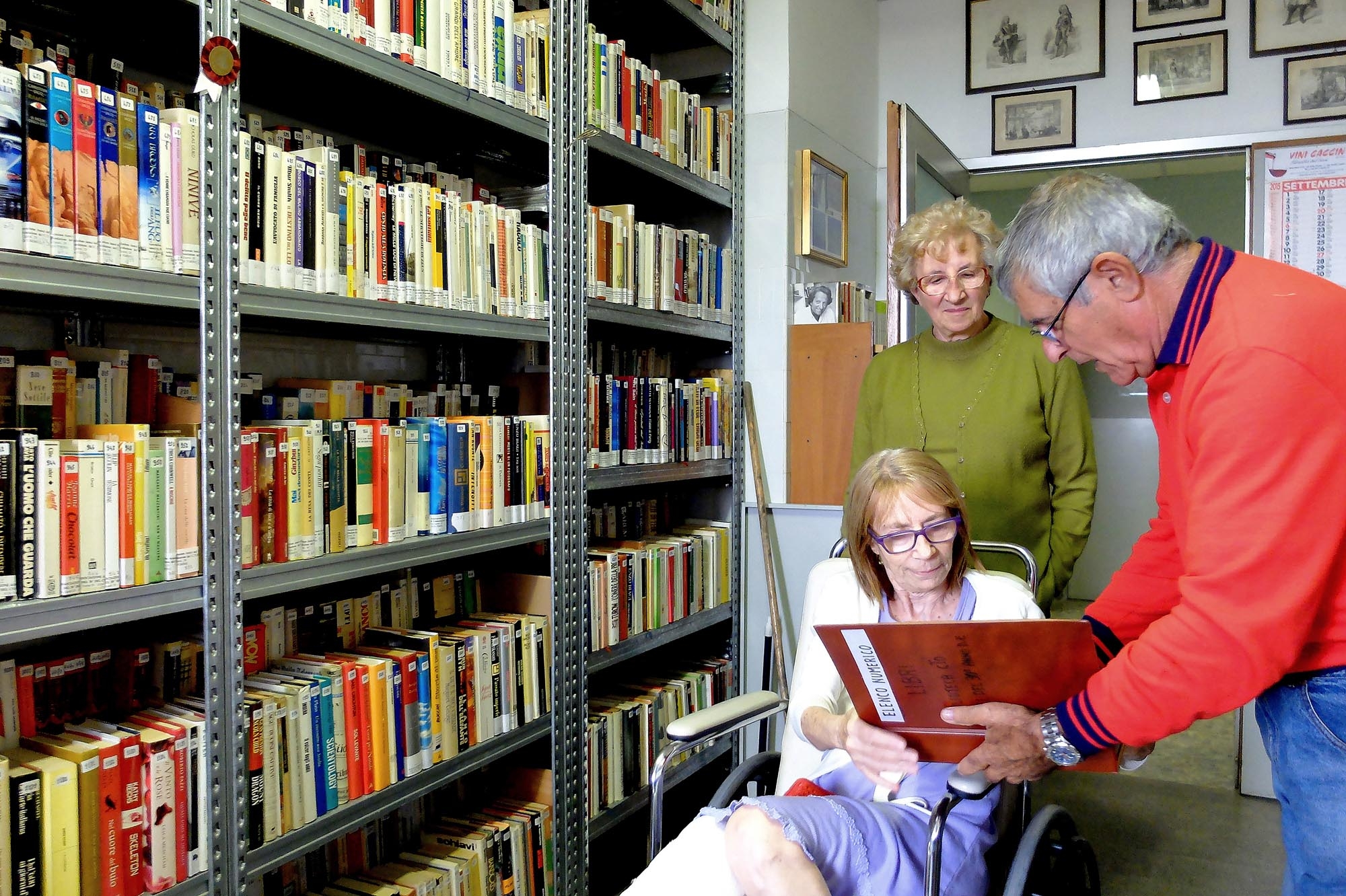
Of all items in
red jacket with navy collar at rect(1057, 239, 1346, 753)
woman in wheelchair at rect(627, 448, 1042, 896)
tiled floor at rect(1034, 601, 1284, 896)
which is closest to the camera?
red jacket with navy collar at rect(1057, 239, 1346, 753)

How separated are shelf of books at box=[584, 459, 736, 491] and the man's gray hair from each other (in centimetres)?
148

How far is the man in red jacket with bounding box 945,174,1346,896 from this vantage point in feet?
3.44

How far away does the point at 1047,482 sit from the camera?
2393 mm

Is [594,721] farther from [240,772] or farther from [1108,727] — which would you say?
[1108,727]

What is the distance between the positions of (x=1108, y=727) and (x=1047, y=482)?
1.26 metres

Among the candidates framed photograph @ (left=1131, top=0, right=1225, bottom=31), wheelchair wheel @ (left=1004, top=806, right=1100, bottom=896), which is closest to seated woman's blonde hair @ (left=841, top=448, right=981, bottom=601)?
wheelchair wheel @ (left=1004, top=806, right=1100, bottom=896)

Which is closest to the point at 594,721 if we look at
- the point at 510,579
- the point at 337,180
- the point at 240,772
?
the point at 510,579

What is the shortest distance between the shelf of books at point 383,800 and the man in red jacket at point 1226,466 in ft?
4.05

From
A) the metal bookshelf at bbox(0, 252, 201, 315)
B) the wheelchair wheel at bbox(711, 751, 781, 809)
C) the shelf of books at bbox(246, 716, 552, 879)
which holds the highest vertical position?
the metal bookshelf at bbox(0, 252, 201, 315)

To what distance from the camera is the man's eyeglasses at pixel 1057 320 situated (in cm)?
124

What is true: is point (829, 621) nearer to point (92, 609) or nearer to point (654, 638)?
point (654, 638)

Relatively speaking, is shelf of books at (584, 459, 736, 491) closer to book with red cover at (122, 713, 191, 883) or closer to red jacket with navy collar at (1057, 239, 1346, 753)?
book with red cover at (122, 713, 191, 883)

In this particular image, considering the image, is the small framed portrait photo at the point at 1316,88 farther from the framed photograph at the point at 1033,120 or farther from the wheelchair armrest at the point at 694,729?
the wheelchair armrest at the point at 694,729

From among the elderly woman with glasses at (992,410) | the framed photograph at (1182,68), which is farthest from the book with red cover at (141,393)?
the framed photograph at (1182,68)
